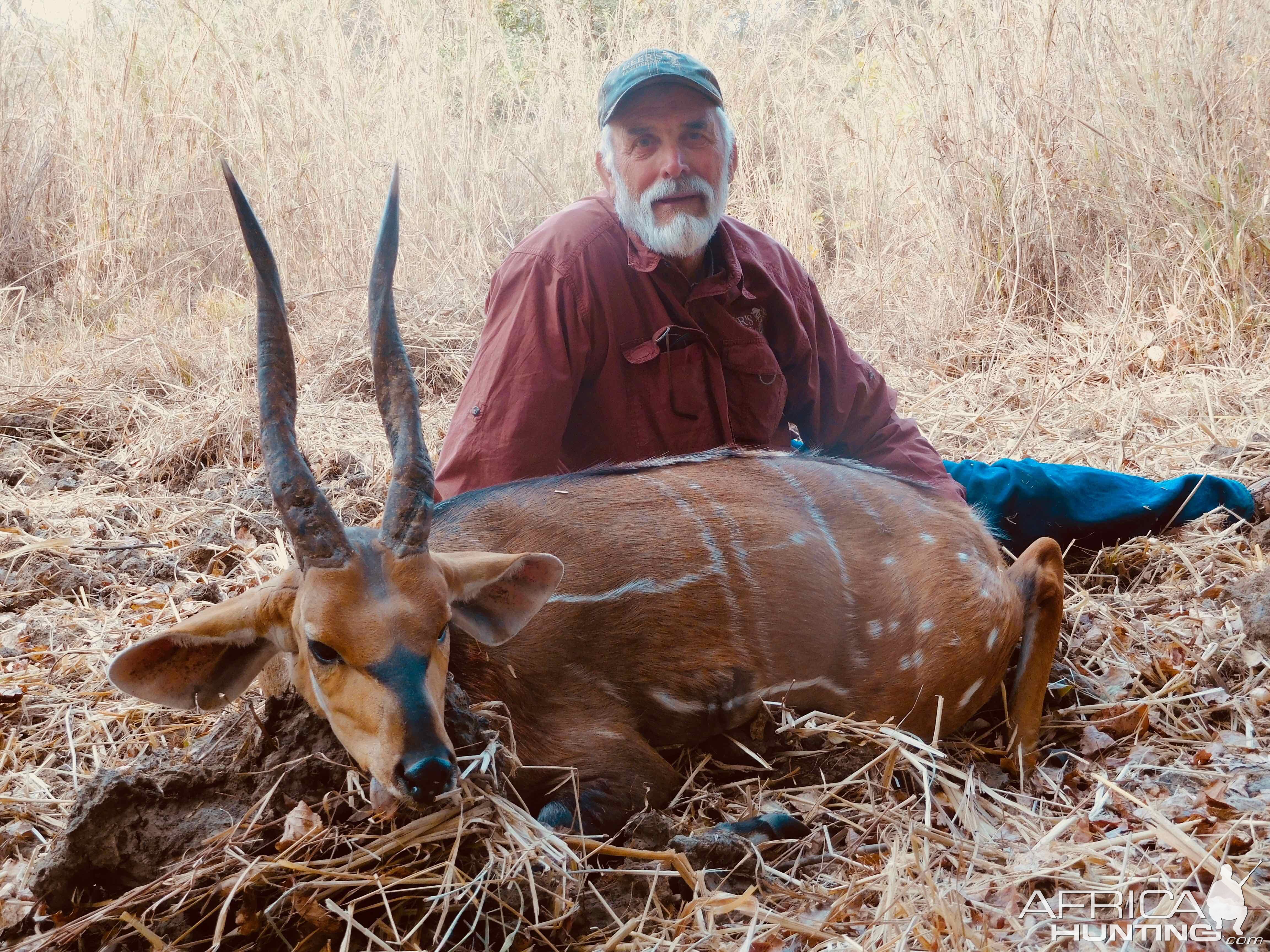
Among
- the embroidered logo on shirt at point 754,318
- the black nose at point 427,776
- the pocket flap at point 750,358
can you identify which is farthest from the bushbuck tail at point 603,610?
the embroidered logo on shirt at point 754,318

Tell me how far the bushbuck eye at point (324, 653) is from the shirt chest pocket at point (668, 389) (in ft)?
6.33

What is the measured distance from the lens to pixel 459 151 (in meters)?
8.37

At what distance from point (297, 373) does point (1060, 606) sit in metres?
5.11

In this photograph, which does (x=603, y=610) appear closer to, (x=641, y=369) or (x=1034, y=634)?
(x=641, y=369)

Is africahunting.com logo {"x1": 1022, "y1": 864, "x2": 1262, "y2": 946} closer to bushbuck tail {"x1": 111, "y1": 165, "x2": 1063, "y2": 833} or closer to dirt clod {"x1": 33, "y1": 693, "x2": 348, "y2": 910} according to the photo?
bushbuck tail {"x1": 111, "y1": 165, "x2": 1063, "y2": 833}

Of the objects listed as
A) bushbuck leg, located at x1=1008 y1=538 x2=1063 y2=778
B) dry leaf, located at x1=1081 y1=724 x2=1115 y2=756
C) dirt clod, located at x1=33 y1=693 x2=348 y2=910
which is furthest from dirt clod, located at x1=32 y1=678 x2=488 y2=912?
dry leaf, located at x1=1081 y1=724 x2=1115 y2=756

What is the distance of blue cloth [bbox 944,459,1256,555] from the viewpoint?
14.1ft

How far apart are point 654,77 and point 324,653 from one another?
2821 millimetres

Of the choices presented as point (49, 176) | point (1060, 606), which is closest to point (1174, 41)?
point (1060, 606)

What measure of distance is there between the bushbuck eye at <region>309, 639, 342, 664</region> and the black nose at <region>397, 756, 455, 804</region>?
304mm

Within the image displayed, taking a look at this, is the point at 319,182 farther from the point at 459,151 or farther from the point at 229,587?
the point at 229,587

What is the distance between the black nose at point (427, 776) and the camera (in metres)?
2.19

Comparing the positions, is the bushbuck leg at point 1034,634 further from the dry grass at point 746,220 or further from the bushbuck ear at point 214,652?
the bushbuck ear at point 214,652

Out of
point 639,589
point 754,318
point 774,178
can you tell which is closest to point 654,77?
point 754,318
